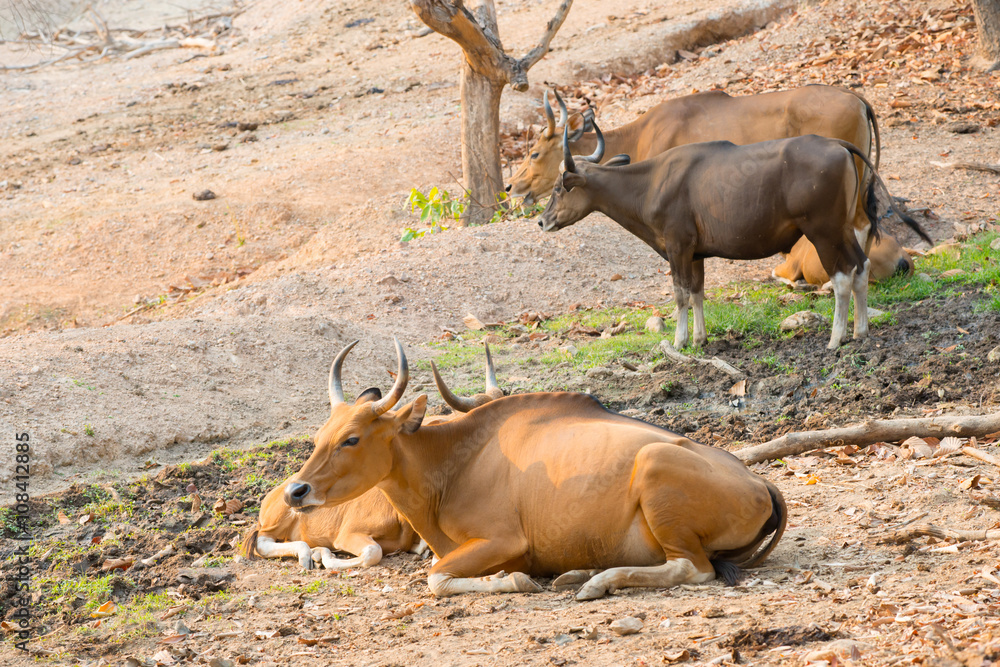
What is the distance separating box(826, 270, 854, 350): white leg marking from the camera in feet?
26.4

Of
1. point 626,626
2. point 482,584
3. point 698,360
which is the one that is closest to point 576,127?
point 698,360

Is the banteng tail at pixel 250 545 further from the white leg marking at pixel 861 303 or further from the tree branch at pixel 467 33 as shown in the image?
the tree branch at pixel 467 33

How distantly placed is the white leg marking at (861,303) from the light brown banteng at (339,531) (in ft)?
11.9

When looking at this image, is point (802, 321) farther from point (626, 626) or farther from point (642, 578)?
point (626, 626)

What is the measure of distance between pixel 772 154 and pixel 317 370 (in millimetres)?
4302

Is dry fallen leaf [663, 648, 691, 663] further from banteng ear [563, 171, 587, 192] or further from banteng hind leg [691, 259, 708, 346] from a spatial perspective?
banteng ear [563, 171, 587, 192]


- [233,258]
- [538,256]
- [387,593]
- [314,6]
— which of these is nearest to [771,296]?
[538,256]

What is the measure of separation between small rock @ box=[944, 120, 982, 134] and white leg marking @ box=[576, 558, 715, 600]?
33.6ft

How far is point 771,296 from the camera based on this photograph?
992cm

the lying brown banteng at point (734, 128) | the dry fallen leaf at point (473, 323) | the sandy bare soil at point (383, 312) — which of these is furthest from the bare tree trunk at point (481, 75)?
the dry fallen leaf at point (473, 323)

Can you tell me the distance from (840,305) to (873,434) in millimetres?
2195

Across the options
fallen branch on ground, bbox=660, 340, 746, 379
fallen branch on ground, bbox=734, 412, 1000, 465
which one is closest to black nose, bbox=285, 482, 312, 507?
fallen branch on ground, bbox=734, 412, 1000, 465

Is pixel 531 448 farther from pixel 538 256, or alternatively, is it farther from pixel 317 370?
pixel 538 256

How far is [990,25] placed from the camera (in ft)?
46.7
